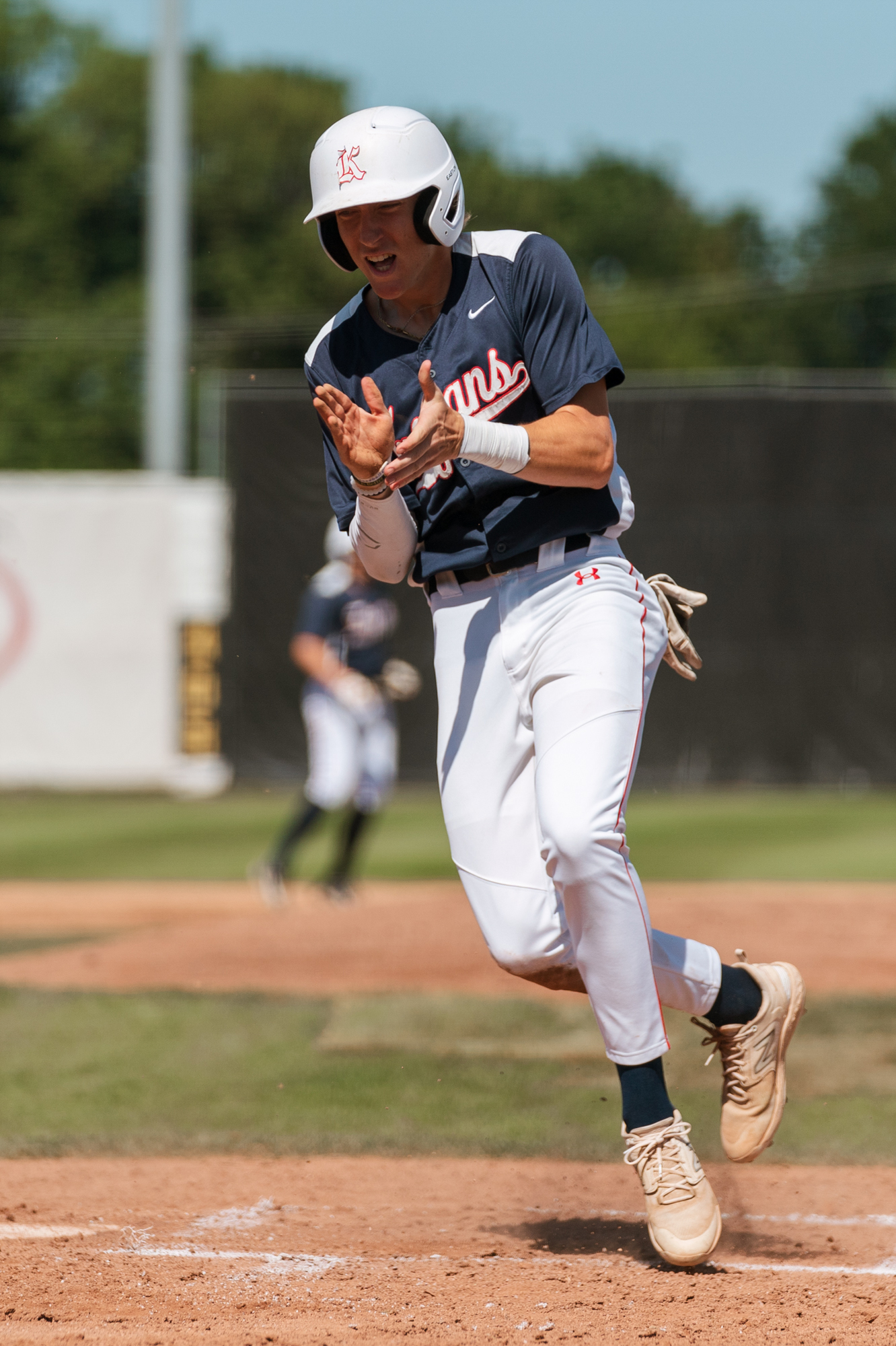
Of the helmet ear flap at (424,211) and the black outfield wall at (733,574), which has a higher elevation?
the helmet ear flap at (424,211)

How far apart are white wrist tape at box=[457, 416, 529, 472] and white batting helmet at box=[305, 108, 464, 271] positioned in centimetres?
49

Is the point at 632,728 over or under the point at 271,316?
under

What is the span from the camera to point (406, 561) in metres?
3.51

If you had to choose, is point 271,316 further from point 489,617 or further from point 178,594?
point 489,617

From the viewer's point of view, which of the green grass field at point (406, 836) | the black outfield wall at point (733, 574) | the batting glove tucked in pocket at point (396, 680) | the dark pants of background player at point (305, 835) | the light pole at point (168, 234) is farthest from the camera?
the light pole at point (168, 234)

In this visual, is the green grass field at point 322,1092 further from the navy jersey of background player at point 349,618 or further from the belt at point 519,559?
the navy jersey of background player at point 349,618

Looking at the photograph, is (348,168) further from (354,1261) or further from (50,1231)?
(50,1231)

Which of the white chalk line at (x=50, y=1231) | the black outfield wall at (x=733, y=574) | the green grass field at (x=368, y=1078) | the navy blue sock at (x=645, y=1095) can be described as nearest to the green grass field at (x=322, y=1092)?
the green grass field at (x=368, y=1078)

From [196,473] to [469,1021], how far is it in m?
30.5

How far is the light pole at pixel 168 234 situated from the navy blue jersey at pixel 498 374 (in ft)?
43.1

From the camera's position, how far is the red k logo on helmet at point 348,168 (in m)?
3.19

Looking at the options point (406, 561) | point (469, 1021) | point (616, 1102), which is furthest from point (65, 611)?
point (406, 561)

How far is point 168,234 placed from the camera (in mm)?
16219

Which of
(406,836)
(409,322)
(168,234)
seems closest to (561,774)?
(409,322)
